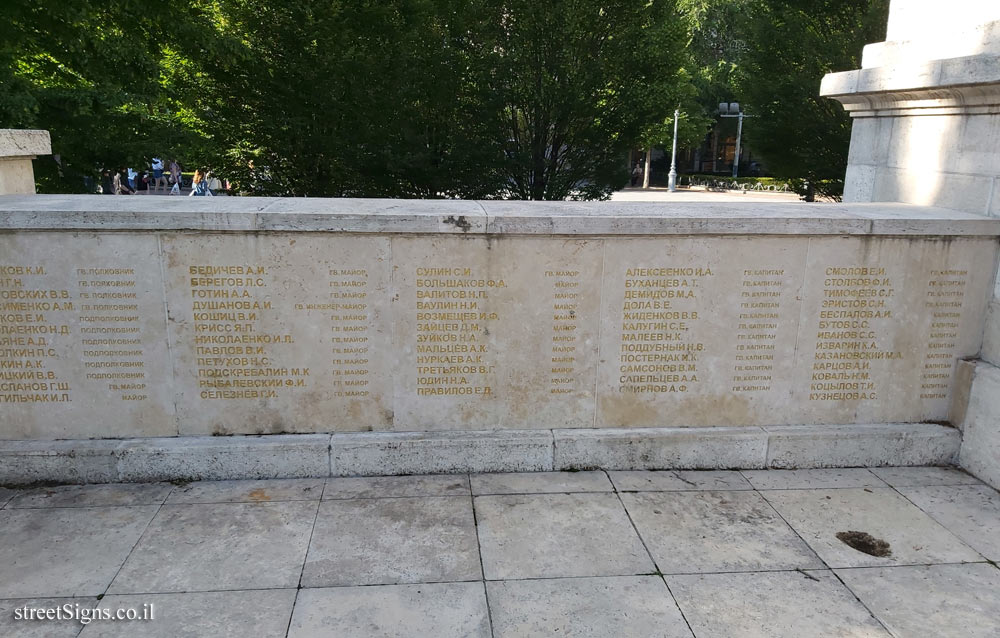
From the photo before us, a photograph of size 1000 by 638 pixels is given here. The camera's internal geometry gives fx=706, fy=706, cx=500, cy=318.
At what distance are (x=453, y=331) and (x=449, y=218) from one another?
0.91 m

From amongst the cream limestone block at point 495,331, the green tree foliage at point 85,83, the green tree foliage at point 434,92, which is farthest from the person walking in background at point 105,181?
the cream limestone block at point 495,331

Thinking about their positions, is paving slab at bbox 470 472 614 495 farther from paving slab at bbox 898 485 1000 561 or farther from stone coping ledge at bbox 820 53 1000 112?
stone coping ledge at bbox 820 53 1000 112

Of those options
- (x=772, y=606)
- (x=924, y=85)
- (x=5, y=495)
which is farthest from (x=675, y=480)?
(x=5, y=495)

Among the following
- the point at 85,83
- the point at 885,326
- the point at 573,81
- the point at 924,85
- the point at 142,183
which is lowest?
the point at 885,326

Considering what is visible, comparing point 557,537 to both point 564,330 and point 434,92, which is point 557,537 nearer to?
point 564,330

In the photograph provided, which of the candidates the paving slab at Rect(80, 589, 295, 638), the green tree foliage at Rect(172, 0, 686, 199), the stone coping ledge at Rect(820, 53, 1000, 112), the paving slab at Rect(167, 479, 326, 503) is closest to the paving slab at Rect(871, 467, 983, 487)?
the stone coping ledge at Rect(820, 53, 1000, 112)

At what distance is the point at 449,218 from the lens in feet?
17.9

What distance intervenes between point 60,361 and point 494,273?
3425 mm

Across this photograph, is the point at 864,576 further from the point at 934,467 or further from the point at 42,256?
the point at 42,256

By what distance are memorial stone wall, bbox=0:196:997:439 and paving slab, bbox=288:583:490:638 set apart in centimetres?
178

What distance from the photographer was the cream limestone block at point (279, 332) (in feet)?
17.7

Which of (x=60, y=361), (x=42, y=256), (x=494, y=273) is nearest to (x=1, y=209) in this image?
(x=42, y=256)

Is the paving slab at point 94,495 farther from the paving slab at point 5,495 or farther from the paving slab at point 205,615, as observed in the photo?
the paving slab at point 205,615

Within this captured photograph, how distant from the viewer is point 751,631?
3.92m
